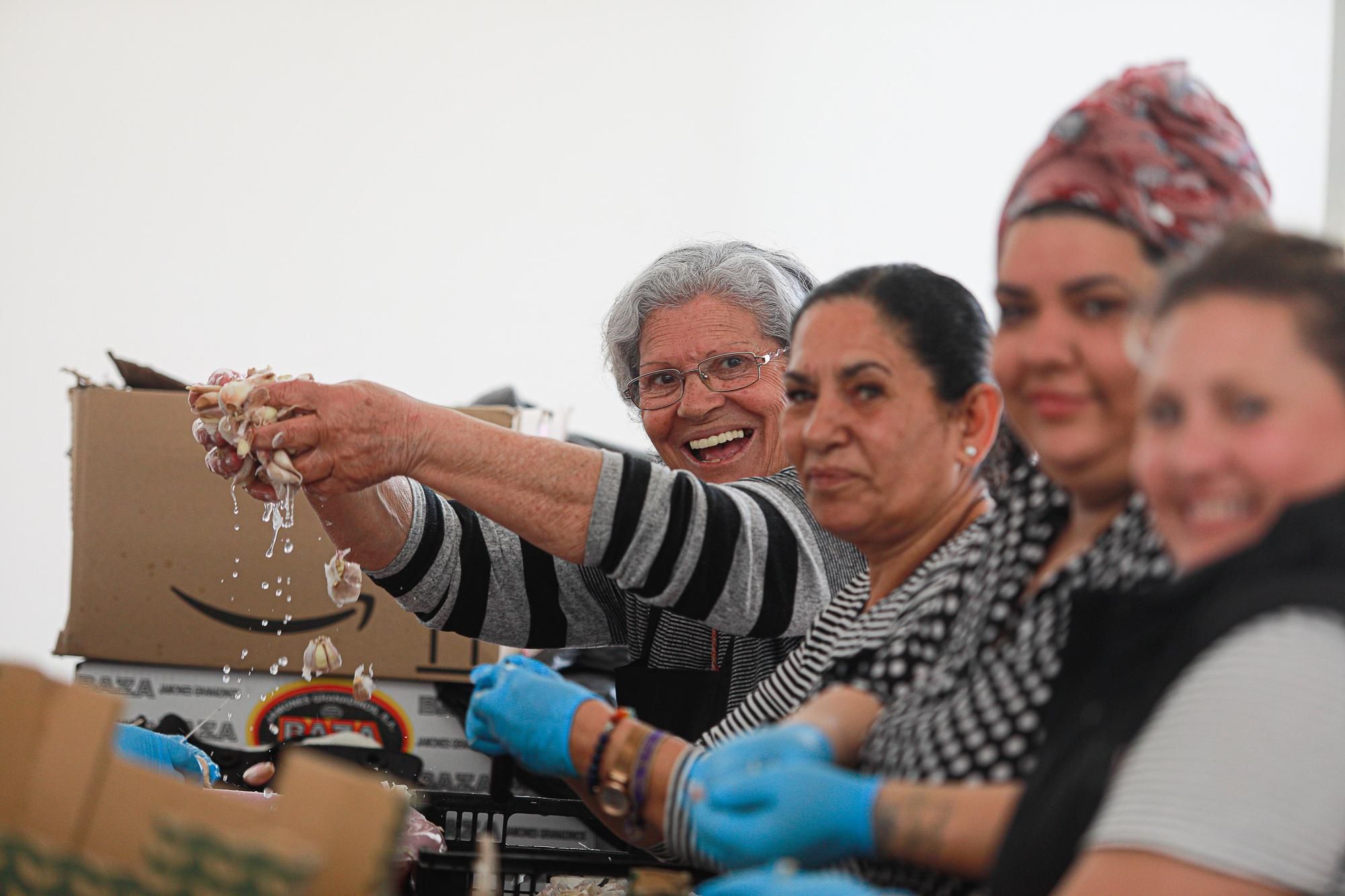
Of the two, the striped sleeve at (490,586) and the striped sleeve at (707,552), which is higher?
the striped sleeve at (707,552)

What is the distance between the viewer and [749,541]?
1.44m

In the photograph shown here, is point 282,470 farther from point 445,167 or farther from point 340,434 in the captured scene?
point 445,167

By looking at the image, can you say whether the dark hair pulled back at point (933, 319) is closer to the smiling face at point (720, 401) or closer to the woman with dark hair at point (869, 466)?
the woman with dark hair at point (869, 466)

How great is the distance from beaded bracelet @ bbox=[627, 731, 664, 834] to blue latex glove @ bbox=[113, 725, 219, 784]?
0.73m

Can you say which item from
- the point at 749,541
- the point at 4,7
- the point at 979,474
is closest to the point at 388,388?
the point at 749,541

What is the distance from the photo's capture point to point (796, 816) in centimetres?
73

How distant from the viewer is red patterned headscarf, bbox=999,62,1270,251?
77cm

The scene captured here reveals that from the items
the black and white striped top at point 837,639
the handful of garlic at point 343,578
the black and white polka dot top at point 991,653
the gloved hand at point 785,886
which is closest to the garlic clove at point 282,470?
the handful of garlic at point 343,578

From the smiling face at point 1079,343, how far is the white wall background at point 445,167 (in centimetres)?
258

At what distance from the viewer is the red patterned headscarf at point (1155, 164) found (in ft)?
2.52

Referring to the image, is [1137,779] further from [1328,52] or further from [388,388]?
[1328,52]

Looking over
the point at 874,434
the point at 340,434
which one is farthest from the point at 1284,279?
the point at 340,434

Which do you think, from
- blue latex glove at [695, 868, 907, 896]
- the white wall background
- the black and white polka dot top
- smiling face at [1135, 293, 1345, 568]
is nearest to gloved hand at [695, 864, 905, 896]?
blue latex glove at [695, 868, 907, 896]

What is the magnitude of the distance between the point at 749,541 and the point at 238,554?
114cm
